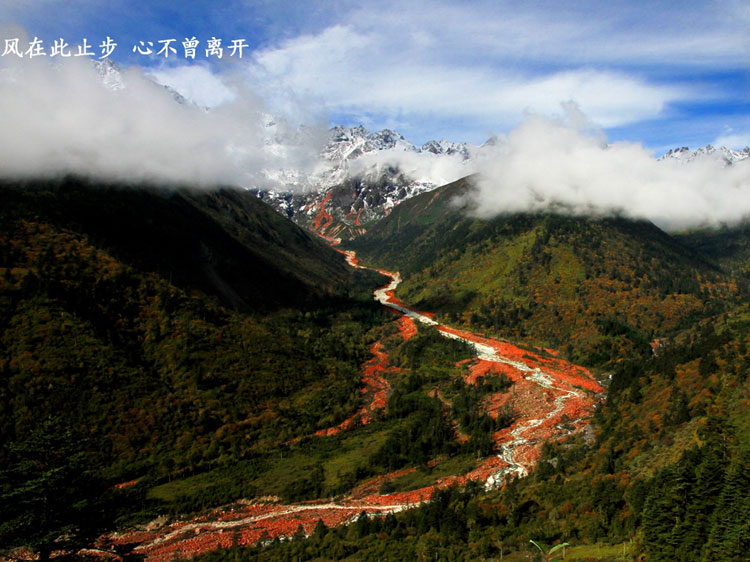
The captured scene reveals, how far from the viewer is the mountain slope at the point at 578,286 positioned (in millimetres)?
128875

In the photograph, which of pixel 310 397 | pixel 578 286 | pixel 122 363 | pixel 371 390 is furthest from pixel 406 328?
pixel 122 363

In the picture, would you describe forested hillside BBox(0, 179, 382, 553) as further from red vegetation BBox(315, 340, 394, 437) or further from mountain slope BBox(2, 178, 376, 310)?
red vegetation BBox(315, 340, 394, 437)

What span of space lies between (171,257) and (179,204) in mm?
47086

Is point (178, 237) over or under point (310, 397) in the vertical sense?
over

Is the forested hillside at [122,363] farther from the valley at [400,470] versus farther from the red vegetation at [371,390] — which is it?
the valley at [400,470]

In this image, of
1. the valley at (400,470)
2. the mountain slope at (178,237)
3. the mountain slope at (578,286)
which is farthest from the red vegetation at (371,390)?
the mountain slope at (578,286)

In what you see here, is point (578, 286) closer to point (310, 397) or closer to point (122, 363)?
point (310, 397)

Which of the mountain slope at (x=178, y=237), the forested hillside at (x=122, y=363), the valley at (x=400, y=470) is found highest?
the mountain slope at (x=178, y=237)

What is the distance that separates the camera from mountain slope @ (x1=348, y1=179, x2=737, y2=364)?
128875 millimetres

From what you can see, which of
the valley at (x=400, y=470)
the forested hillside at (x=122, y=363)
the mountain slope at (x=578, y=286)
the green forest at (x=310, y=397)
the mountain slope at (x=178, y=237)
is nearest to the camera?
the forested hillside at (x=122, y=363)

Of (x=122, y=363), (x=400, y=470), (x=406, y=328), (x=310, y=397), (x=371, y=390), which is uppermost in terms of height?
(x=122, y=363)

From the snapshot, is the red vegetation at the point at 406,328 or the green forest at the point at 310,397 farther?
the red vegetation at the point at 406,328

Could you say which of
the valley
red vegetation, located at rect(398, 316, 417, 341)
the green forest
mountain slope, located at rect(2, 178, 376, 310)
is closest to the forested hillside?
the green forest

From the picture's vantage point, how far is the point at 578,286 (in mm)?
144500
